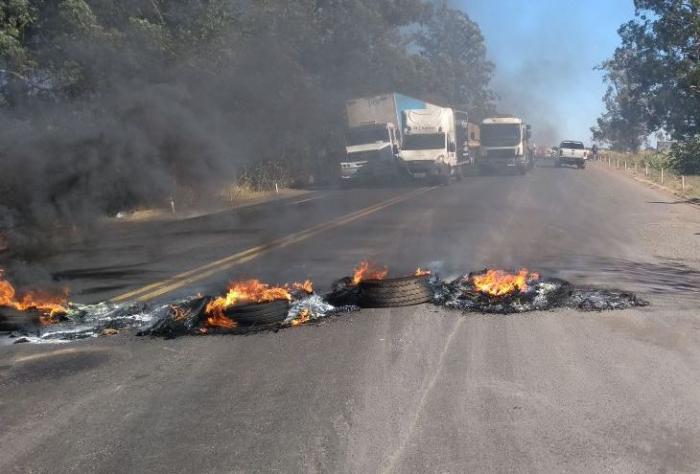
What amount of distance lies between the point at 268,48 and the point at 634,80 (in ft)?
147

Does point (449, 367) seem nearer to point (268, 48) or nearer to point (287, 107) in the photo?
point (268, 48)

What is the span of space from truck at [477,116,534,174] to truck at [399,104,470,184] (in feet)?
25.5

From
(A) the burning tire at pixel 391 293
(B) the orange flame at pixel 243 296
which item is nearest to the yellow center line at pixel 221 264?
(B) the orange flame at pixel 243 296

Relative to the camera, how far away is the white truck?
141 feet

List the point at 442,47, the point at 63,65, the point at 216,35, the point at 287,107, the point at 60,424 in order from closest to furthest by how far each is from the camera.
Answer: the point at 60,424 → the point at 63,65 → the point at 216,35 → the point at 287,107 → the point at 442,47

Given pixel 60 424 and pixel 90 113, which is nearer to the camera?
pixel 60 424

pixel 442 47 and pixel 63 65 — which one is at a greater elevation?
pixel 442 47

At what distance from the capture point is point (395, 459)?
3.22 meters

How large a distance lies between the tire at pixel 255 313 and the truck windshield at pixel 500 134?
1234 inches

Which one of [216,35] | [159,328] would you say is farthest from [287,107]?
[159,328]

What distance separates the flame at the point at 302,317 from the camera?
5.85 m

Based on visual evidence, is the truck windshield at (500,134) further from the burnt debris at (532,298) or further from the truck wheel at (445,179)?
the burnt debris at (532,298)

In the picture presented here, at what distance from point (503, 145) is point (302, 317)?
3107 centimetres

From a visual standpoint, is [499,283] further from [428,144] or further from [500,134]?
[500,134]
